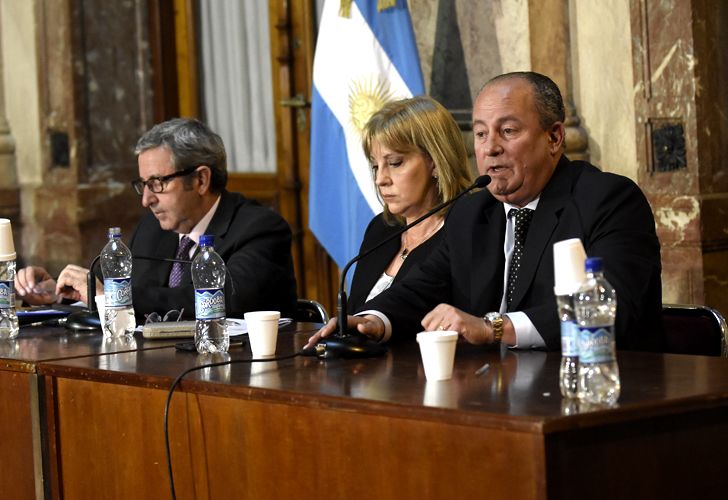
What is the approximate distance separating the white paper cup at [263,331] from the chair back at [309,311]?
3.09 feet

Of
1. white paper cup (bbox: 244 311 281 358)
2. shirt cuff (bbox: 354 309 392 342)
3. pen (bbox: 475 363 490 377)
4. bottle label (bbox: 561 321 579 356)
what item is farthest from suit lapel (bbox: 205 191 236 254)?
bottle label (bbox: 561 321 579 356)

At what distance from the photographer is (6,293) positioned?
3.27 m

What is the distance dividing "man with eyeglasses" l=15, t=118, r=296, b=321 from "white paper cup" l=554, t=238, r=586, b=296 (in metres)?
1.73

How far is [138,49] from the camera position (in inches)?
260

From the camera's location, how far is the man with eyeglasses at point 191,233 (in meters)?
3.60

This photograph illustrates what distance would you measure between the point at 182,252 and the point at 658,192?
1.67 m

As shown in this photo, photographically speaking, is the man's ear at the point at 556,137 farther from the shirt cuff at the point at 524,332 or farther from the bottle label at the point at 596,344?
the bottle label at the point at 596,344

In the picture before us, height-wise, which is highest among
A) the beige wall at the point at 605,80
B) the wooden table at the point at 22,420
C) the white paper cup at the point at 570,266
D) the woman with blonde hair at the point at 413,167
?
the beige wall at the point at 605,80

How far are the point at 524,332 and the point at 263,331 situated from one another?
1.88 feet

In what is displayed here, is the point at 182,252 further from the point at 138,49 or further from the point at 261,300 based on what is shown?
the point at 138,49

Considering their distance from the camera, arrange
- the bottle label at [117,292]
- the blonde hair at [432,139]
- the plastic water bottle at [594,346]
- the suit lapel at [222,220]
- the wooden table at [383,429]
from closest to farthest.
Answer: the wooden table at [383,429]
the plastic water bottle at [594,346]
the bottle label at [117,292]
the blonde hair at [432,139]
the suit lapel at [222,220]

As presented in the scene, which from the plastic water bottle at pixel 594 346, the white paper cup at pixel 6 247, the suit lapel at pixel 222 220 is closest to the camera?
the plastic water bottle at pixel 594 346


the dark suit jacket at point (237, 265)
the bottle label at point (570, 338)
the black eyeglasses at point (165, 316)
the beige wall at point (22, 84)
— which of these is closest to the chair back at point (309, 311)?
the dark suit jacket at point (237, 265)

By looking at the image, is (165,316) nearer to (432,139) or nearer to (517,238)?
(432,139)
